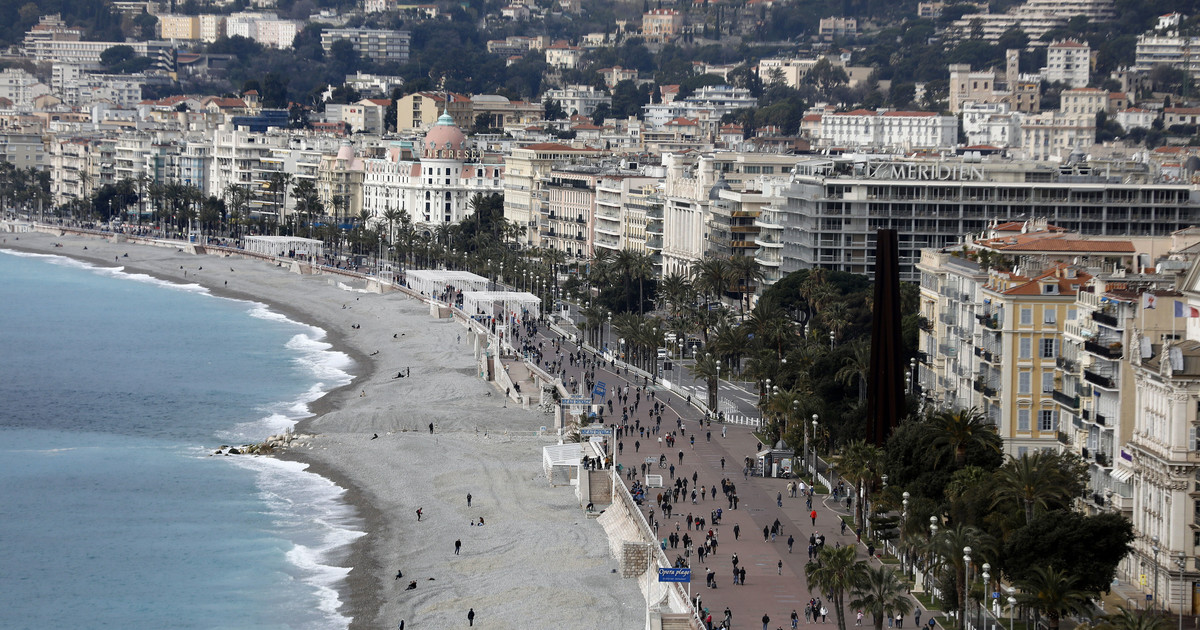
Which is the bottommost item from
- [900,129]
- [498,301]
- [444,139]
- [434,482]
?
[434,482]

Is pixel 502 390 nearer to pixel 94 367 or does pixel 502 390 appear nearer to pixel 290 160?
pixel 94 367

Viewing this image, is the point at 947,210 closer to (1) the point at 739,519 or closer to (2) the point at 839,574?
(1) the point at 739,519

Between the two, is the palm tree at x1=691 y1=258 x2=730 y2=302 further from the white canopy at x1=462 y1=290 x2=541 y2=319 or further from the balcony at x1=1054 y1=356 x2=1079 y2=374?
the balcony at x1=1054 y1=356 x2=1079 y2=374

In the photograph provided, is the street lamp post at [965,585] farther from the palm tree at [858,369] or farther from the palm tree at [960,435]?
the palm tree at [858,369]

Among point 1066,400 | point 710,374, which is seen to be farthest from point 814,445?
point 710,374

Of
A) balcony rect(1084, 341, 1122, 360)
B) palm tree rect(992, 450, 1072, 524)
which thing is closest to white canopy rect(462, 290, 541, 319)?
balcony rect(1084, 341, 1122, 360)

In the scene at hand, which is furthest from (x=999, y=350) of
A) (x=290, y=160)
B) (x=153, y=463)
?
(x=290, y=160)

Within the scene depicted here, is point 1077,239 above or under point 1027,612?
above
